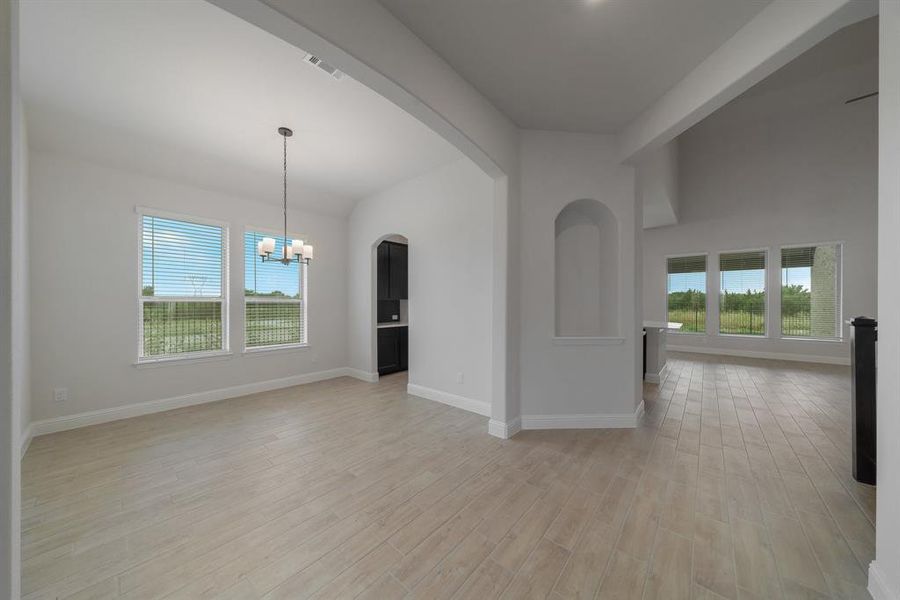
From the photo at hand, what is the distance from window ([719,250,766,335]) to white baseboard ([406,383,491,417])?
670 centimetres

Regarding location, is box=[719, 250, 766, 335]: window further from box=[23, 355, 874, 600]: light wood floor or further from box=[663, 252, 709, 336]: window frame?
box=[23, 355, 874, 600]: light wood floor

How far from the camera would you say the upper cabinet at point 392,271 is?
565 centimetres

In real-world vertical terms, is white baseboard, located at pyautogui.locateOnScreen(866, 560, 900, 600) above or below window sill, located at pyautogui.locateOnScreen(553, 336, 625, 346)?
below

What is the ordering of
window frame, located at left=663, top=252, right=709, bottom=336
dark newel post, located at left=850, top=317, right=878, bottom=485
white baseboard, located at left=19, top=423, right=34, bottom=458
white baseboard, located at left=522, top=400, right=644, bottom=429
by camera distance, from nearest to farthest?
dark newel post, located at left=850, top=317, right=878, bottom=485 < white baseboard, located at left=19, top=423, right=34, bottom=458 < white baseboard, located at left=522, top=400, right=644, bottom=429 < window frame, located at left=663, top=252, right=709, bottom=336

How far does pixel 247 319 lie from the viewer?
4684mm

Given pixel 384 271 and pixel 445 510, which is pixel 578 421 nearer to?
pixel 445 510

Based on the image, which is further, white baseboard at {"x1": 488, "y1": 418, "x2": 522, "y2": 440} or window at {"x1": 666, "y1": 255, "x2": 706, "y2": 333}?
window at {"x1": 666, "y1": 255, "x2": 706, "y2": 333}

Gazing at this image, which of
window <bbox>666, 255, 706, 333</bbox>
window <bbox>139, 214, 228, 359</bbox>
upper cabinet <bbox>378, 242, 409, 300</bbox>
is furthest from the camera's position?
window <bbox>666, 255, 706, 333</bbox>

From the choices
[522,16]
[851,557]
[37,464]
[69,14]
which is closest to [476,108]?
[522,16]

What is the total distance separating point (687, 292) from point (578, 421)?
638cm

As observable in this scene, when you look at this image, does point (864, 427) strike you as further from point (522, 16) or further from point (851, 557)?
point (522, 16)

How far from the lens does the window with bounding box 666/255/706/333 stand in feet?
24.6

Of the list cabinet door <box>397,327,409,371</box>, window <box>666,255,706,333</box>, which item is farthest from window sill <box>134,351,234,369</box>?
window <box>666,255,706,333</box>

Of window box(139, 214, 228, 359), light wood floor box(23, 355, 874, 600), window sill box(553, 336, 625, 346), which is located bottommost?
light wood floor box(23, 355, 874, 600)
